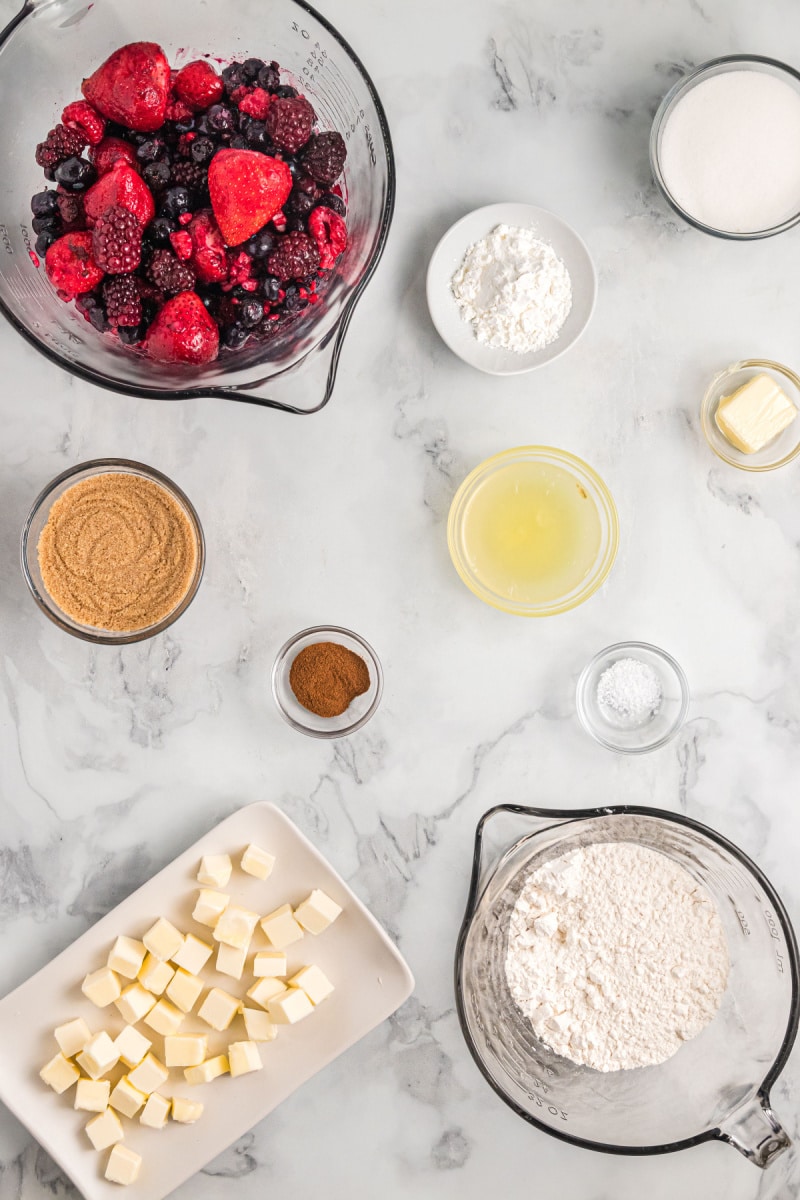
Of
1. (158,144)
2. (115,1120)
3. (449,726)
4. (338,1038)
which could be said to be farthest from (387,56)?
(115,1120)

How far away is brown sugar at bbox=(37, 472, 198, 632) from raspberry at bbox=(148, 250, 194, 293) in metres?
0.41

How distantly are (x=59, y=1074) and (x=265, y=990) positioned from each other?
402 millimetres

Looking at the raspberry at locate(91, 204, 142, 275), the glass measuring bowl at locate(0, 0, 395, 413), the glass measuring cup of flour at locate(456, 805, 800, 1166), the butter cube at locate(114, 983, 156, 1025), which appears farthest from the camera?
the butter cube at locate(114, 983, 156, 1025)

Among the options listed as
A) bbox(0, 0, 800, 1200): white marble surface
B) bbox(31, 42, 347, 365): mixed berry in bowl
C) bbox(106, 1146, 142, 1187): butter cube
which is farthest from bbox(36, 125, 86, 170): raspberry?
bbox(106, 1146, 142, 1187): butter cube

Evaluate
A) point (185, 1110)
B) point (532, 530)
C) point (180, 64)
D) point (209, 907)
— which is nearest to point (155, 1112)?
point (185, 1110)

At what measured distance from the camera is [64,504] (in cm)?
164

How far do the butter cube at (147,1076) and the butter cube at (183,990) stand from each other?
114 millimetres

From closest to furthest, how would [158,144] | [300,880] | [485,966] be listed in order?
[158,144] → [485,966] → [300,880]

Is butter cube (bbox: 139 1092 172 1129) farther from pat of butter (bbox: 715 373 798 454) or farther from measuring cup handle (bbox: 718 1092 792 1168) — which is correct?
pat of butter (bbox: 715 373 798 454)

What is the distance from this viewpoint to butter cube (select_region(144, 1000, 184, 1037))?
169cm

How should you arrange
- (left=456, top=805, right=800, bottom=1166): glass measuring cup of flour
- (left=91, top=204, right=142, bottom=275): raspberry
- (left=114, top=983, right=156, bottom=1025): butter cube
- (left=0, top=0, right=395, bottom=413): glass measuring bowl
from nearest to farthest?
(left=91, top=204, right=142, bottom=275): raspberry < (left=0, top=0, right=395, bottom=413): glass measuring bowl < (left=456, top=805, right=800, bottom=1166): glass measuring cup of flour < (left=114, top=983, right=156, bottom=1025): butter cube

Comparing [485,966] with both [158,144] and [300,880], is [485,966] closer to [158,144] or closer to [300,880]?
[300,880]

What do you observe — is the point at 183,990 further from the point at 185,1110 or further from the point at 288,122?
the point at 288,122

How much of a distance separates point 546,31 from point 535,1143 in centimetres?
213
